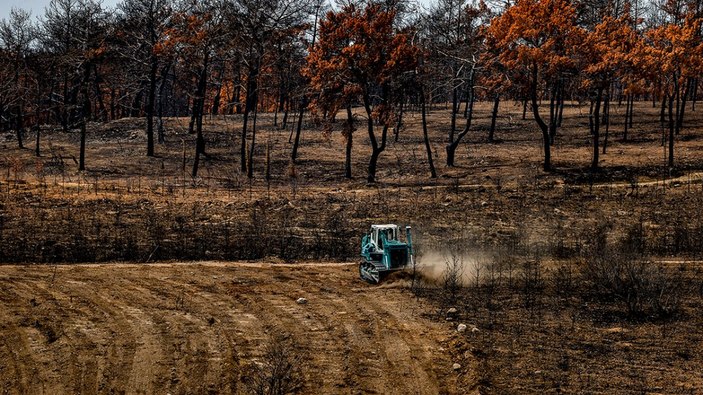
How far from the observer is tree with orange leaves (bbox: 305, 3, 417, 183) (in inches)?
1489

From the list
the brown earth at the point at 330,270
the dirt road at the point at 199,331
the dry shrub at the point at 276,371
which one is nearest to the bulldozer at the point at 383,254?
the dirt road at the point at 199,331

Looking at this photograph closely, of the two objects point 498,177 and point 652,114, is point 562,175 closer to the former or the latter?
point 498,177

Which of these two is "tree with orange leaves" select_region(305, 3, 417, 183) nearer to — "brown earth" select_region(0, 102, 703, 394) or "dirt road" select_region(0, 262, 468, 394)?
"brown earth" select_region(0, 102, 703, 394)

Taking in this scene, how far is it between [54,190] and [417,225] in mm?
18220

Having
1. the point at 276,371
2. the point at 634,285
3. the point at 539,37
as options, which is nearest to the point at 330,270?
the point at 634,285

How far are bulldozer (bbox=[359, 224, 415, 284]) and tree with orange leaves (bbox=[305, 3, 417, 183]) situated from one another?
17186 millimetres

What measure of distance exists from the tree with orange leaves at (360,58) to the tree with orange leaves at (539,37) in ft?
17.5

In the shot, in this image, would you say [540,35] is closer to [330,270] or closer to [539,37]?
[539,37]

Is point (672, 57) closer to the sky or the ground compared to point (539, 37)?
closer to the ground

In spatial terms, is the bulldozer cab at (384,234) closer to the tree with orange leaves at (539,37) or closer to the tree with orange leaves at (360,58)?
the tree with orange leaves at (360,58)

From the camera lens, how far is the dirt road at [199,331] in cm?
1324

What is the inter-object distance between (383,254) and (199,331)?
701cm

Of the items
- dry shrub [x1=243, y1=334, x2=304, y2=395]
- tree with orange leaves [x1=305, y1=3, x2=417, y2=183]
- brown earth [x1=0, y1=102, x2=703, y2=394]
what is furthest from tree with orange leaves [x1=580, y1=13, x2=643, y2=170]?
dry shrub [x1=243, y1=334, x2=304, y2=395]

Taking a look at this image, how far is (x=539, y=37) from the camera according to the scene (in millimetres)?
37875
